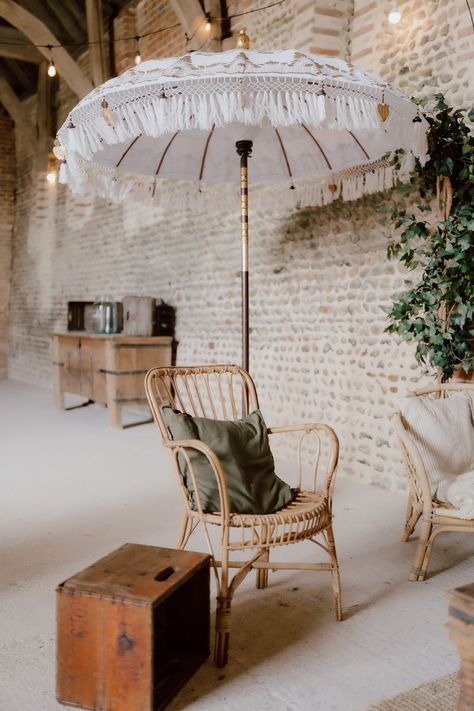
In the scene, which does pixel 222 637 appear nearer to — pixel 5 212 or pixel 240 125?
pixel 240 125

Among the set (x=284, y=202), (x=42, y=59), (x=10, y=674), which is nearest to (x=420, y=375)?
(x=284, y=202)

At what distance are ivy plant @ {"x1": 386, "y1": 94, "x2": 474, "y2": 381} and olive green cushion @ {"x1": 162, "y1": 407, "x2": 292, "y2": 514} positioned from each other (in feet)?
5.10

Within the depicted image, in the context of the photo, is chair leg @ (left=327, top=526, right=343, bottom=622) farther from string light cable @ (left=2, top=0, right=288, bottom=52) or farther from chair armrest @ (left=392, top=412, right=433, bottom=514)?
string light cable @ (left=2, top=0, right=288, bottom=52)

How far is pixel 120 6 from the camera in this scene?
7938 mm

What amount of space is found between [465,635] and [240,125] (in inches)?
107

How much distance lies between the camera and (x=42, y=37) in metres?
7.57

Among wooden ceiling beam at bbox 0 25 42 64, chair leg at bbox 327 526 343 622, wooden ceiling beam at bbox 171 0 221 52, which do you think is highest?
wooden ceiling beam at bbox 0 25 42 64

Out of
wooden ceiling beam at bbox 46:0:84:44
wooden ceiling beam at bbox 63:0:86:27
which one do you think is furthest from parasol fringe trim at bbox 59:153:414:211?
wooden ceiling beam at bbox 46:0:84:44

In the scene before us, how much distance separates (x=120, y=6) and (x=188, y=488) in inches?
292

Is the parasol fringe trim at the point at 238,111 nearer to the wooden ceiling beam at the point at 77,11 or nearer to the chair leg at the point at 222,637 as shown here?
the chair leg at the point at 222,637

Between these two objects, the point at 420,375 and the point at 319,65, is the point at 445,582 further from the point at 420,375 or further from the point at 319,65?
the point at 319,65

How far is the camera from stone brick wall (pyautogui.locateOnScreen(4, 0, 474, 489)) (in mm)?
4258

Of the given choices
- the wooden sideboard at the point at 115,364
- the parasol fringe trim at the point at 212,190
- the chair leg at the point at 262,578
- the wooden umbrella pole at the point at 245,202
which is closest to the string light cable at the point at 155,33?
the parasol fringe trim at the point at 212,190

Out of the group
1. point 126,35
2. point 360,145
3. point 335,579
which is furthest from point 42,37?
point 335,579
